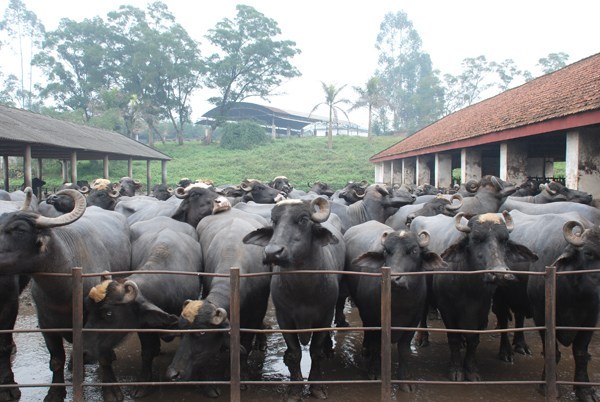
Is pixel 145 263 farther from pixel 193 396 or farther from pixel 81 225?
pixel 193 396

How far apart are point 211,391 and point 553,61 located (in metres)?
72.9

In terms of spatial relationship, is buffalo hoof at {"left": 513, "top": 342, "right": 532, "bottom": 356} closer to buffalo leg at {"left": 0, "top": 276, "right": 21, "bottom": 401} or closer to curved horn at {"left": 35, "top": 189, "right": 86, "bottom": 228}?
curved horn at {"left": 35, "top": 189, "right": 86, "bottom": 228}

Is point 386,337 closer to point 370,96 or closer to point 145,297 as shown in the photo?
point 145,297

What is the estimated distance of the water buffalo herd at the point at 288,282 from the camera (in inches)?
177

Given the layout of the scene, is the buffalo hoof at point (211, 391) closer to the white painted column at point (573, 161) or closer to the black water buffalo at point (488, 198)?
the black water buffalo at point (488, 198)

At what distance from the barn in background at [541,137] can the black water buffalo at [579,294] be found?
5.48 metres

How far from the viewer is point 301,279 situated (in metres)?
4.89

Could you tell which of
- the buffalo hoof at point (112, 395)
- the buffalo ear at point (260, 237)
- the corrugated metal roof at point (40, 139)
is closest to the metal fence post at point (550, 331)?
the buffalo ear at point (260, 237)

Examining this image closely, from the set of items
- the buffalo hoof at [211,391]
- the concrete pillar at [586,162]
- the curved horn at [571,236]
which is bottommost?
the buffalo hoof at [211,391]

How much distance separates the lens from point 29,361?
592 cm

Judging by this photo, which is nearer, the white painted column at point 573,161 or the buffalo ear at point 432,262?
the buffalo ear at point 432,262

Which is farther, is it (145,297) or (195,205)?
(195,205)

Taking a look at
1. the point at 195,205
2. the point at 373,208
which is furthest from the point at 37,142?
the point at 373,208

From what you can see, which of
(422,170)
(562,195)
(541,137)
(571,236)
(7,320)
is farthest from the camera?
(422,170)
